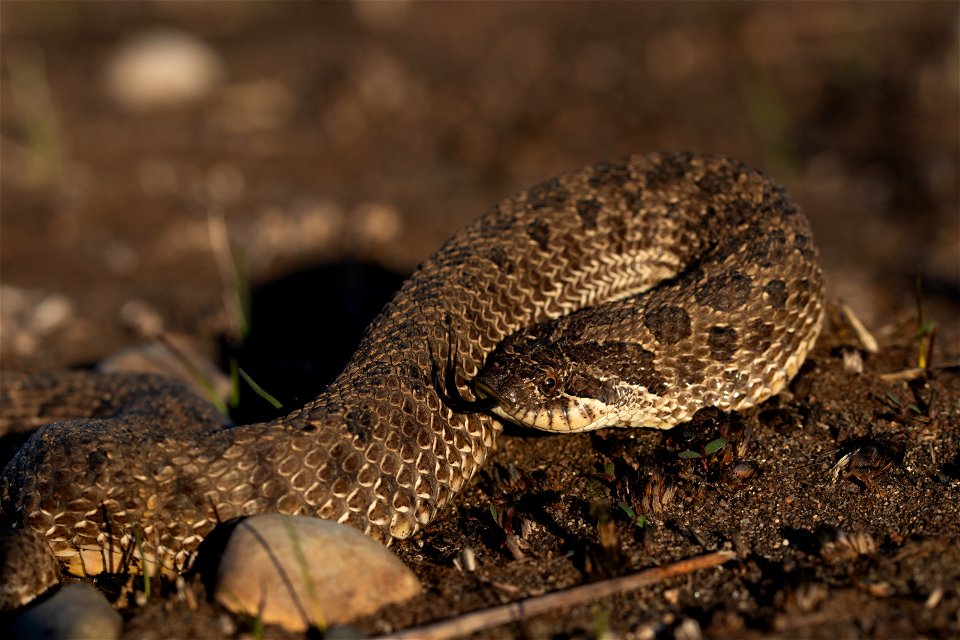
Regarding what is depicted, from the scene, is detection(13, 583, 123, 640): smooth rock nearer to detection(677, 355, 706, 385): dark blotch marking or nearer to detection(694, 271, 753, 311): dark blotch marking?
detection(677, 355, 706, 385): dark blotch marking

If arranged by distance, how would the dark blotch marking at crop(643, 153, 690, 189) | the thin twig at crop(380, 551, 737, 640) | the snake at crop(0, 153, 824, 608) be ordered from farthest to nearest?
1. the dark blotch marking at crop(643, 153, 690, 189)
2. the snake at crop(0, 153, 824, 608)
3. the thin twig at crop(380, 551, 737, 640)

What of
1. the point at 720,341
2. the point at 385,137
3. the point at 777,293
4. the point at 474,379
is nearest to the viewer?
the point at 474,379

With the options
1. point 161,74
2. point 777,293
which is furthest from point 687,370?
point 161,74

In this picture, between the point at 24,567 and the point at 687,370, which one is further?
the point at 687,370

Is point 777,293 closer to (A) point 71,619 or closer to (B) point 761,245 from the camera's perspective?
(B) point 761,245

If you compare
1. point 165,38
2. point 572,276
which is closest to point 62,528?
point 572,276

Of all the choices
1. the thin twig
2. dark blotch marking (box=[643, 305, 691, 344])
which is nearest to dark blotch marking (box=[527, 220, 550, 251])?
dark blotch marking (box=[643, 305, 691, 344])
